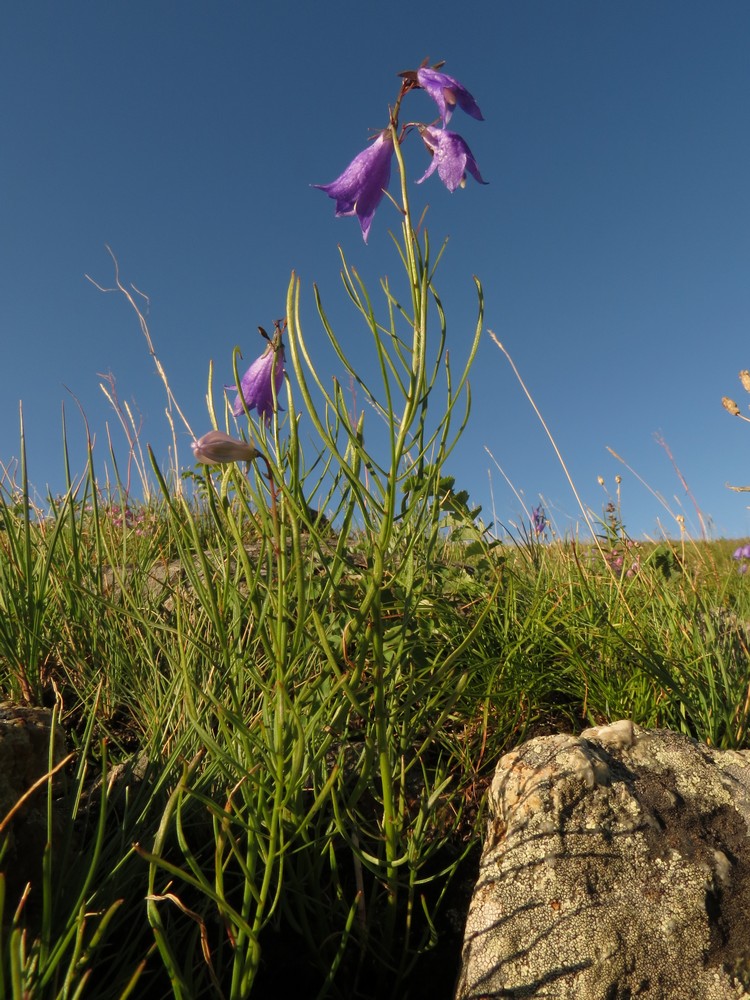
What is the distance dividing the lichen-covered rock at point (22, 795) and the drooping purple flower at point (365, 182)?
126cm

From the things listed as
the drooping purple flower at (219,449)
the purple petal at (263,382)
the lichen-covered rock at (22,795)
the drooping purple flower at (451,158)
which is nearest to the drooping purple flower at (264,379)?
the purple petal at (263,382)

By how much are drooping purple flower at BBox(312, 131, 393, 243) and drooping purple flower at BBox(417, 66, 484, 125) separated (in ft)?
0.39

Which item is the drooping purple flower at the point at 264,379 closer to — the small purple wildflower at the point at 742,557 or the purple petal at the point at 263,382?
the purple petal at the point at 263,382

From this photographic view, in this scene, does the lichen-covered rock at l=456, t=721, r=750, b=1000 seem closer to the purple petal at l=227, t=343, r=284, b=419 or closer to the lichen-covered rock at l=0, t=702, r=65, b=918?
the lichen-covered rock at l=0, t=702, r=65, b=918

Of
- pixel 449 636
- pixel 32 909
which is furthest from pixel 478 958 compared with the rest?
pixel 449 636

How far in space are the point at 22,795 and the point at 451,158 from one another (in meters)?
1.52

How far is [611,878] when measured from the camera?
1.41 m

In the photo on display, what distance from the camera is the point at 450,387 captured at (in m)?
1.52

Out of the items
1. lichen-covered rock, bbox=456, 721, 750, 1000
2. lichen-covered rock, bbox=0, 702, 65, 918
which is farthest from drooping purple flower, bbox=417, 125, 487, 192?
lichen-covered rock, bbox=0, 702, 65, 918

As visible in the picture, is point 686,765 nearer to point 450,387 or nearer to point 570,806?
point 570,806

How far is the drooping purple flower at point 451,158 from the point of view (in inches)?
55.3

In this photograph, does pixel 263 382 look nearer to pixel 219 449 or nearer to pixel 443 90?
pixel 219 449

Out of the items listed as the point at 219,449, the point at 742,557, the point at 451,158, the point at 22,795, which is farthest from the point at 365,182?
the point at 742,557

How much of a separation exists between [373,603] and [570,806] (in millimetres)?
674
